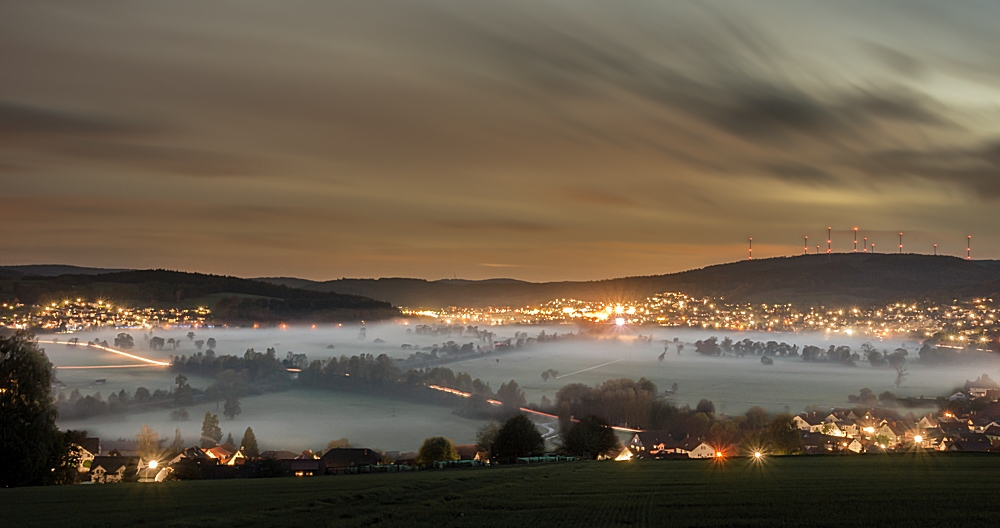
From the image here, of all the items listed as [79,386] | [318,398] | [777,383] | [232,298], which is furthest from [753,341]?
[79,386]

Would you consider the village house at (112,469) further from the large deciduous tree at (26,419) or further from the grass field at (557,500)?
the grass field at (557,500)

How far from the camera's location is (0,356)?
34.7 meters

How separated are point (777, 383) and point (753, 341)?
169 feet

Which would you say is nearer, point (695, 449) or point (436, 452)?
point (436, 452)

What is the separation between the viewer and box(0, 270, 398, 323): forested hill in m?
107

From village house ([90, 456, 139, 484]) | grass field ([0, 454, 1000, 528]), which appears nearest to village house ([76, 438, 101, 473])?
village house ([90, 456, 139, 484])

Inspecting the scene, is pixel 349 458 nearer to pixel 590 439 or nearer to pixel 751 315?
pixel 590 439

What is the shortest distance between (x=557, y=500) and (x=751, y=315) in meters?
152

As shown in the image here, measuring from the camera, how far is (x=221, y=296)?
117438 millimetres

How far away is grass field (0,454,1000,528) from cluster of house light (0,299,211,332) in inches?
2580

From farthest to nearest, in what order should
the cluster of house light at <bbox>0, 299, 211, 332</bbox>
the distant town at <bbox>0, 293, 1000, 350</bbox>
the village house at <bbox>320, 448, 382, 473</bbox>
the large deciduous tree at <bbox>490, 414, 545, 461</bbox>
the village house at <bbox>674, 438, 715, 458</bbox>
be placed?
the distant town at <bbox>0, 293, 1000, 350</bbox>
the cluster of house light at <bbox>0, 299, 211, 332</bbox>
the village house at <bbox>674, 438, 715, 458</bbox>
the village house at <bbox>320, 448, 382, 473</bbox>
the large deciduous tree at <bbox>490, 414, 545, 461</bbox>

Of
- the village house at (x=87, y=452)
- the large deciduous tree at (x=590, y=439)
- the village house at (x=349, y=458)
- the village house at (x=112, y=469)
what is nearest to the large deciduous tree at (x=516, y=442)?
the large deciduous tree at (x=590, y=439)

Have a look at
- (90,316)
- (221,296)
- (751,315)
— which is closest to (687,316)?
(751,315)

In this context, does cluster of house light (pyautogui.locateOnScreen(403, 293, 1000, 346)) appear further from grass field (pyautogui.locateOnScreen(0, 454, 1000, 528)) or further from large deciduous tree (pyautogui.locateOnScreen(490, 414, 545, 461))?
grass field (pyautogui.locateOnScreen(0, 454, 1000, 528))
